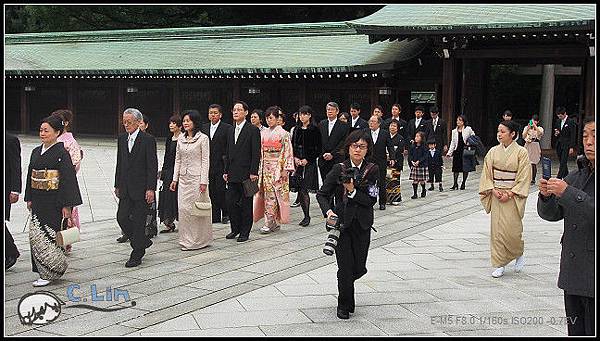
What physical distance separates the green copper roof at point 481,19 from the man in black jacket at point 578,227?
12.2 meters

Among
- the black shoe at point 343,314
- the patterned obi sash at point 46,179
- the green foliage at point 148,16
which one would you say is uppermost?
the green foliage at point 148,16

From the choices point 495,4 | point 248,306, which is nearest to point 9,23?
point 495,4

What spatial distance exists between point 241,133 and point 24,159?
11.2 metres

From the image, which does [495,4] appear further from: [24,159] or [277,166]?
[24,159]

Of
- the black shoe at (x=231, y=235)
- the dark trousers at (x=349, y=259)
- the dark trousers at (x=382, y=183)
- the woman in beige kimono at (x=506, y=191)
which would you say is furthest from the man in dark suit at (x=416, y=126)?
the dark trousers at (x=349, y=259)

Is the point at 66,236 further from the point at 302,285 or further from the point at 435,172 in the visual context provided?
the point at 435,172

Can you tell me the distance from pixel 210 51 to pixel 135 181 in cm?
1706

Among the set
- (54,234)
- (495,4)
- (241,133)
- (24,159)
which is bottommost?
(24,159)

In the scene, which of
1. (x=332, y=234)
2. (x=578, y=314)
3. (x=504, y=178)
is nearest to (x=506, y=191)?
(x=504, y=178)

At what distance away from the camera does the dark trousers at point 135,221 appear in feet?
22.8

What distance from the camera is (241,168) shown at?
841 cm

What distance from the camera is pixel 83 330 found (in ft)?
16.0

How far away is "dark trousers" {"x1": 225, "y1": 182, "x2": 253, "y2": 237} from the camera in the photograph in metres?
8.38

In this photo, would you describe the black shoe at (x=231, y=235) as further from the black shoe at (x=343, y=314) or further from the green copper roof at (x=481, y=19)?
the green copper roof at (x=481, y=19)
